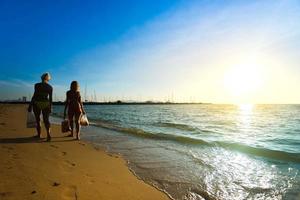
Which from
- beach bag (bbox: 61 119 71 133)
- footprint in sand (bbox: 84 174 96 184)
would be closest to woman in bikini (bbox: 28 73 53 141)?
beach bag (bbox: 61 119 71 133)

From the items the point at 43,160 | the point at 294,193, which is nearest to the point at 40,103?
the point at 43,160

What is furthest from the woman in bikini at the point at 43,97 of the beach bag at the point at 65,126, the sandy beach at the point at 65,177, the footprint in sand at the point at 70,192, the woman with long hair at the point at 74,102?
the footprint in sand at the point at 70,192

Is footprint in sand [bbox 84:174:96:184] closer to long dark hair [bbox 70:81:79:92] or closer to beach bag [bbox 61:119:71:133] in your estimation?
long dark hair [bbox 70:81:79:92]

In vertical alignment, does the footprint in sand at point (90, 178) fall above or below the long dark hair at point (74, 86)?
below

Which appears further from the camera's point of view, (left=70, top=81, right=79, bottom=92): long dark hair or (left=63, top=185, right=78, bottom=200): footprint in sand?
(left=70, top=81, right=79, bottom=92): long dark hair

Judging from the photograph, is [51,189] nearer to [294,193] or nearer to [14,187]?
[14,187]

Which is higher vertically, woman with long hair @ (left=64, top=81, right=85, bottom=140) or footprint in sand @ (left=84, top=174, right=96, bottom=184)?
woman with long hair @ (left=64, top=81, right=85, bottom=140)

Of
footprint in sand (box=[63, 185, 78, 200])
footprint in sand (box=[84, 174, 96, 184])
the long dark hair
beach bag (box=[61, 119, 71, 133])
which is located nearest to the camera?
footprint in sand (box=[63, 185, 78, 200])

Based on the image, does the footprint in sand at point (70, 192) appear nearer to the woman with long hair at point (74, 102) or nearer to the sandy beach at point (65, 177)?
the sandy beach at point (65, 177)

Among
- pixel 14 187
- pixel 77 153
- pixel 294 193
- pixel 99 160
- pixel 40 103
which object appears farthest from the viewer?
pixel 40 103

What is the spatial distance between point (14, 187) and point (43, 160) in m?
2.01

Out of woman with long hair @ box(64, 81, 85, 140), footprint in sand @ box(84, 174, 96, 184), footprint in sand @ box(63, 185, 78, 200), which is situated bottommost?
footprint in sand @ box(84, 174, 96, 184)

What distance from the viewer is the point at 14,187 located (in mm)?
3756

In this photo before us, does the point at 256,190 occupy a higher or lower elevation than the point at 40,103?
lower
